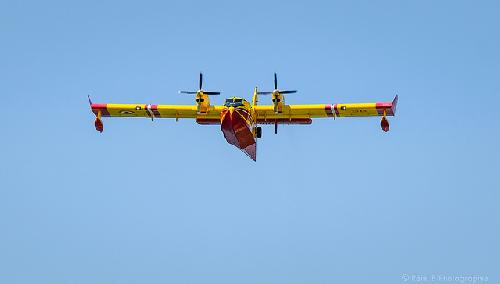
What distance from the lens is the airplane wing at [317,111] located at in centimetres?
4475

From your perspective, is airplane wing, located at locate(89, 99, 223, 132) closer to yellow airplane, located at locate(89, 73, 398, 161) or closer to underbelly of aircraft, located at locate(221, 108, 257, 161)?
yellow airplane, located at locate(89, 73, 398, 161)

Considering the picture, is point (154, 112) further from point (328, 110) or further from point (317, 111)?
point (328, 110)

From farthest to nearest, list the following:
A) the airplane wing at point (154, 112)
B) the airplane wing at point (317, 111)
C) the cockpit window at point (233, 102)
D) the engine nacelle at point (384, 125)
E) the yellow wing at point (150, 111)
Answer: the yellow wing at point (150, 111)
the airplane wing at point (154, 112)
the airplane wing at point (317, 111)
the engine nacelle at point (384, 125)
the cockpit window at point (233, 102)

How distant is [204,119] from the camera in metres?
45.6

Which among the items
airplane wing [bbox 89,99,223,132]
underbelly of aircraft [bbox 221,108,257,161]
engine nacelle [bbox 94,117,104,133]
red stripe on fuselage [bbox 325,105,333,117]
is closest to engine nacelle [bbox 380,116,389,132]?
red stripe on fuselage [bbox 325,105,333,117]

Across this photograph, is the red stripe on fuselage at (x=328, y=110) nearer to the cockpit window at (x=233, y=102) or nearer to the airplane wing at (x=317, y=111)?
the airplane wing at (x=317, y=111)

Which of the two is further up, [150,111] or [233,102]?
[150,111]

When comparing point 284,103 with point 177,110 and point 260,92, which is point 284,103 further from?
point 177,110

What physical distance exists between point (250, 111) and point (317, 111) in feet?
15.0

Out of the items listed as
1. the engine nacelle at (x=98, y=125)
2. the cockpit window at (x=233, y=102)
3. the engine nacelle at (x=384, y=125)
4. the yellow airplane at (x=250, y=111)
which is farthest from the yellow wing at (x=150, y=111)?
the engine nacelle at (x=384, y=125)

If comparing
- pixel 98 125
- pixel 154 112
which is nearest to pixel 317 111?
pixel 154 112

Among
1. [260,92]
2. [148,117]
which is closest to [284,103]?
[260,92]

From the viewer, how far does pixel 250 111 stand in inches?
1697

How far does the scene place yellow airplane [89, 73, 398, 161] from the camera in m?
42.4
